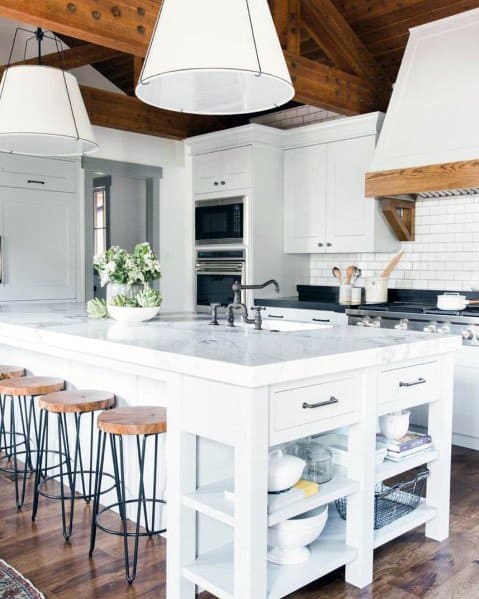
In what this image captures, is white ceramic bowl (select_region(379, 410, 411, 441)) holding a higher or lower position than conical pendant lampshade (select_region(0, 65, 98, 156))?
lower

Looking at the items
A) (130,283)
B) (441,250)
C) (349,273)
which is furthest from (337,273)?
(130,283)

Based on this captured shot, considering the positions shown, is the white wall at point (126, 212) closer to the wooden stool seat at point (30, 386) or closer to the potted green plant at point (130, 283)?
the potted green plant at point (130, 283)

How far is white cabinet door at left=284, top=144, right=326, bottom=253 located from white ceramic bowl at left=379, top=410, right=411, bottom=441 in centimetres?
313

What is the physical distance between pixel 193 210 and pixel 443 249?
2.52 m

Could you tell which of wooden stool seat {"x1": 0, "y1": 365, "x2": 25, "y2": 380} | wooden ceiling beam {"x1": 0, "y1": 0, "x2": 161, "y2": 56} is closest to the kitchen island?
wooden stool seat {"x1": 0, "y1": 365, "x2": 25, "y2": 380}

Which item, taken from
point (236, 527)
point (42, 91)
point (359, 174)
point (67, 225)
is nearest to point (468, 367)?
point (359, 174)

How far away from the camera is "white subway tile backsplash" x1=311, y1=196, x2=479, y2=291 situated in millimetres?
5059

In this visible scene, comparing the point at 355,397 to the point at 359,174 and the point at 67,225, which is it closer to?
the point at 359,174

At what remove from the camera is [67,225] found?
5883mm

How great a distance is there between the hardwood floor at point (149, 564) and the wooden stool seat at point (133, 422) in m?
0.57

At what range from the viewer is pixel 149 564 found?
2646mm

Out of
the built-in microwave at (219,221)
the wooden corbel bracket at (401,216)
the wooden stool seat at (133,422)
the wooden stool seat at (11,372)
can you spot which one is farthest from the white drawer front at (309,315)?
the wooden stool seat at (133,422)

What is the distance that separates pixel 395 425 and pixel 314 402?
673mm

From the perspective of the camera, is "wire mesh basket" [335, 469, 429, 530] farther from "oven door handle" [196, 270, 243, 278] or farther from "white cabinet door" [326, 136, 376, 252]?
"oven door handle" [196, 270, 243, 278]
